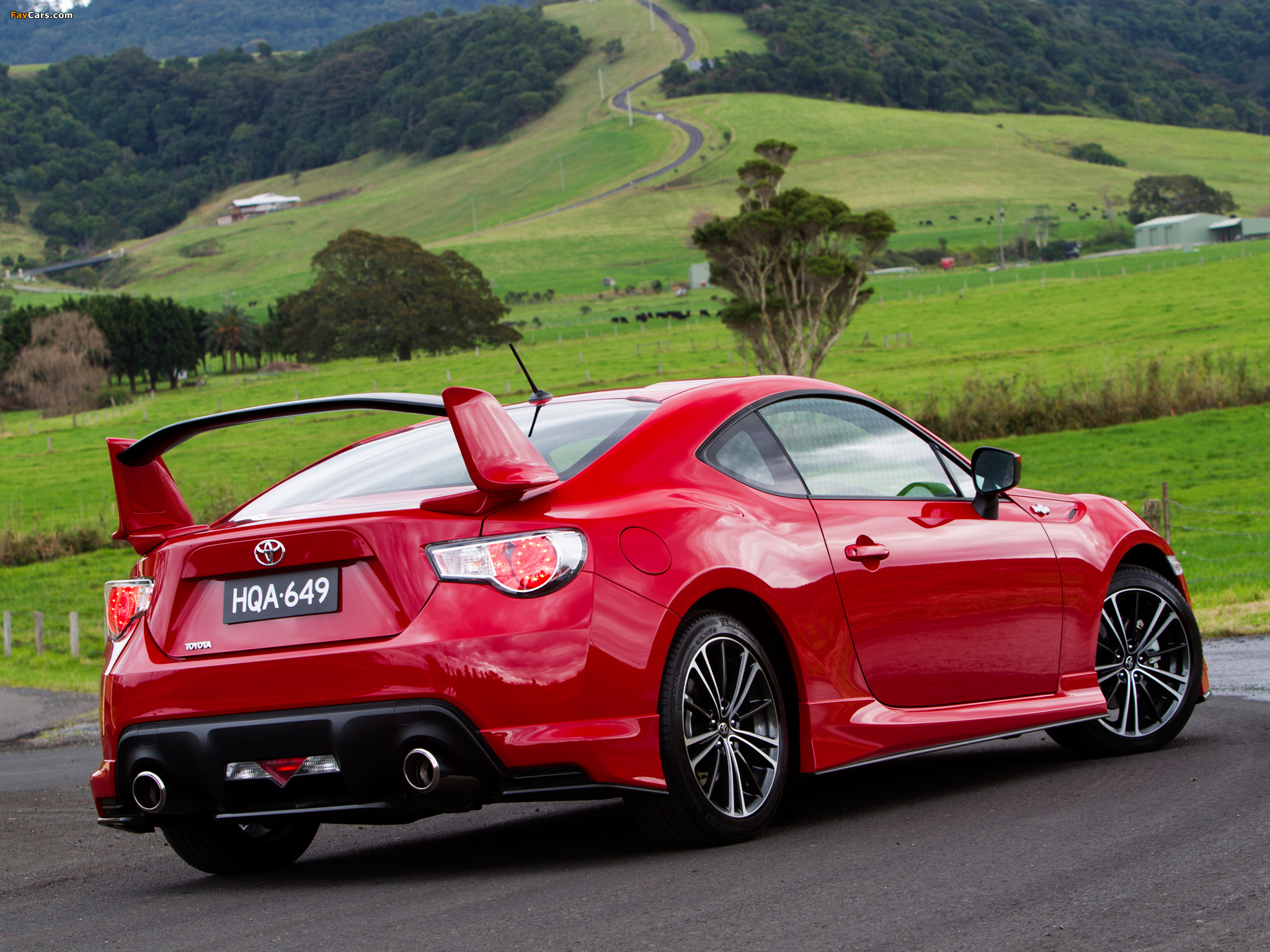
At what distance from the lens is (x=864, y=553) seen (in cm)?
514

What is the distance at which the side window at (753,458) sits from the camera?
4.96 m

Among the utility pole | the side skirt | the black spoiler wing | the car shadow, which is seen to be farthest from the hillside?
the utility pole

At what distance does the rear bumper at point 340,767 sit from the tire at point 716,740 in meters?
0.25

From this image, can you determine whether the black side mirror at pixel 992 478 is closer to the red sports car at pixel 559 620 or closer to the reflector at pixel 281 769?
the red sports car at pixel 559 620

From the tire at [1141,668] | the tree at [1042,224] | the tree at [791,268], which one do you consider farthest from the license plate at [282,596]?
the tree at [1042,224]

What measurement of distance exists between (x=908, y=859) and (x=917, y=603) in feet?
3.98

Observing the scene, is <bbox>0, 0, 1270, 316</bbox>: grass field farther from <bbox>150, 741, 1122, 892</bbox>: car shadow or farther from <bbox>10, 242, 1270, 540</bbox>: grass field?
<bbox>150, 741, 1122, 892</bbox>: car shadow

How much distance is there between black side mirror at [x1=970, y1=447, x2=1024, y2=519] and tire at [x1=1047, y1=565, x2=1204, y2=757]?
876mm

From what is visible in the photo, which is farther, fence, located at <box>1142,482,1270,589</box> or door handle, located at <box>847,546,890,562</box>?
fence, located at <box>1142,482,1270,589</box>

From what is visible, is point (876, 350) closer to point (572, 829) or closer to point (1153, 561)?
point (1153, 561)

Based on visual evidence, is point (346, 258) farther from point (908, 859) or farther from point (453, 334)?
point (908, 859)

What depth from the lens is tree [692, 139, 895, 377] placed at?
50.4 m

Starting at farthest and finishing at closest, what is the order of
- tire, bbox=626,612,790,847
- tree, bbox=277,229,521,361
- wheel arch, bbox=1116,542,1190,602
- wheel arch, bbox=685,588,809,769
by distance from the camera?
1. tree, bbox=277,229,521,361
2. wheel arch, bbox=1116,542,1190,602
3. wheel arch, bbox=685,588,809,769
4. tire, bbox=626,612,790,847

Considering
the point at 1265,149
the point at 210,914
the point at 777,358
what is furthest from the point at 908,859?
the point at 1265,149
